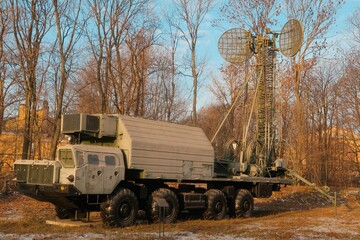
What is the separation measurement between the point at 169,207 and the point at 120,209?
6.77ft

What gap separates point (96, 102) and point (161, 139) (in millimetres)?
18945

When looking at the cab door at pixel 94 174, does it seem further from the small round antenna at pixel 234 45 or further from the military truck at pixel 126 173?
the small round antenna at pixel 234 45

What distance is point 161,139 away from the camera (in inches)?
594

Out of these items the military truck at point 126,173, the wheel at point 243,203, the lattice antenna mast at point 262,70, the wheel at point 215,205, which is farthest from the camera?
the lattice antenna mast at point 262,70

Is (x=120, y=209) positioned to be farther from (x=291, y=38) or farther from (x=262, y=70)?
(x=291, y=38)

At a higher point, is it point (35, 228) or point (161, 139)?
point (161, 139)

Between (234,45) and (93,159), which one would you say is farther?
(234,45)

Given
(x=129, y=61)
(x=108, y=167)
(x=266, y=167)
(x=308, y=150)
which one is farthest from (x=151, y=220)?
(x=308, y=150)

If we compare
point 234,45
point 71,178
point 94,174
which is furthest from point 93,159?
point 234,45

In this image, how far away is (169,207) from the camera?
15.1 meters

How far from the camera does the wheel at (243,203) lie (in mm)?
18188

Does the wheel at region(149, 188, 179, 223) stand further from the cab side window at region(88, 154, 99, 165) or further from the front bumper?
the cab side window at region(88, 154, 99, 165)

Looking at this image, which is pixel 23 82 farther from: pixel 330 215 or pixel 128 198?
pixel 330 215

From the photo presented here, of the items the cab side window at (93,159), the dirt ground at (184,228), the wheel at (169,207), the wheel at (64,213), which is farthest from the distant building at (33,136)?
the cab side window at (93,159)
